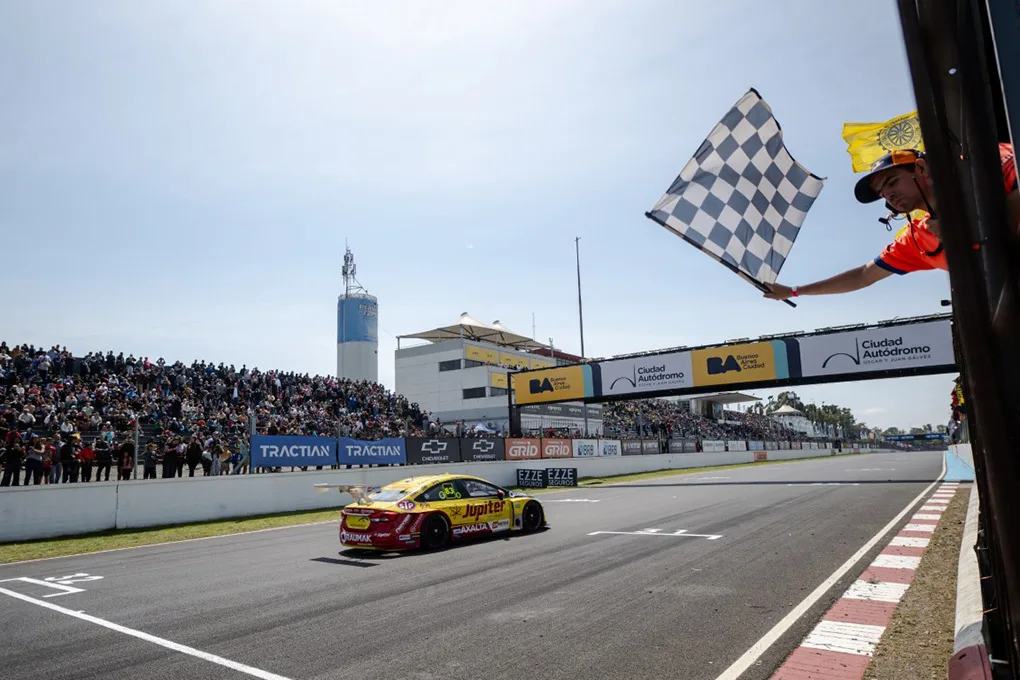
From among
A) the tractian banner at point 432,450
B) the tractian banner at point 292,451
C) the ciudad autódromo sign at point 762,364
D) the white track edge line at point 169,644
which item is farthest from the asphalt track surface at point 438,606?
the ciudad autódromo sign at point 762,364

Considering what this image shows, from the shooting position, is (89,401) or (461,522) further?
(89,401)

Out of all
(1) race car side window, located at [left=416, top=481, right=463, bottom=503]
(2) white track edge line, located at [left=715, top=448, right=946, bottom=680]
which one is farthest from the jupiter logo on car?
(2) white track edge line, located at [left=715, top=448, right=946, bottom=680]

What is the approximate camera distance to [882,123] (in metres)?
4.44

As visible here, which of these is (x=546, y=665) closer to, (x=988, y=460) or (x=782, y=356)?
(x=988, y=460)

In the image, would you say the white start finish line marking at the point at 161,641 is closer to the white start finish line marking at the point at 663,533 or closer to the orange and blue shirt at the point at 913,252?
the orange and blue shirt at the point at 913,252

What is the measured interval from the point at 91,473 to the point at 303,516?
5.00 meters

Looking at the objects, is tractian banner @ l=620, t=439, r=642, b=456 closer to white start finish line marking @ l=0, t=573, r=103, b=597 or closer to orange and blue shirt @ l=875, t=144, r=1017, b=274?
white start finish line marking @ l=0, t=573, r=103, b=597

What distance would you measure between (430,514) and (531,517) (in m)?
2.49

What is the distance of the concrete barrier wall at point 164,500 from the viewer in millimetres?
13258

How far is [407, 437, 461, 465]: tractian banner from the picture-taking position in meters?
23.2

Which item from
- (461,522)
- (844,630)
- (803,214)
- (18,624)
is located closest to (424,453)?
(461,522)

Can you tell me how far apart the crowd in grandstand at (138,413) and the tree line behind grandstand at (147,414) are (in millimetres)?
32

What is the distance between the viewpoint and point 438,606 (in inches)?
261

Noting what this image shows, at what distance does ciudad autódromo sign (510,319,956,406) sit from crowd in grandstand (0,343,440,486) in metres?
9.57
